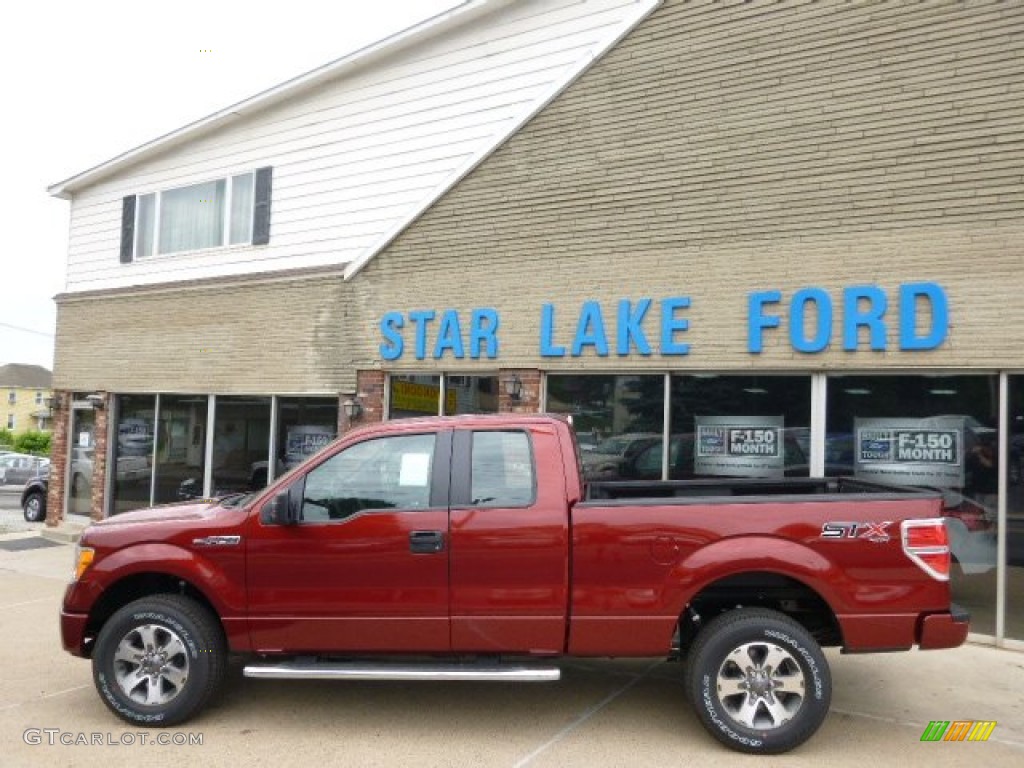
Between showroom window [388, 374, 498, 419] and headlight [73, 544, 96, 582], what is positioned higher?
showroom window [388, 374, 498, 419]

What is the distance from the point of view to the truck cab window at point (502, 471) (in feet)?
15.6

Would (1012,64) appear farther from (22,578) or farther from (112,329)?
(112,329)

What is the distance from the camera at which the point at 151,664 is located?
477cm

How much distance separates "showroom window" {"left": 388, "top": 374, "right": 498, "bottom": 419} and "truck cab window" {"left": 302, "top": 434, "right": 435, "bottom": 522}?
454cm

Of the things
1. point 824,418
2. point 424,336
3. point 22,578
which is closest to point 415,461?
point 824,418

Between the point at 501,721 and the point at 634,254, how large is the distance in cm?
537

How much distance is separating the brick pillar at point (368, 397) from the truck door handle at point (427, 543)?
5782 millimetres

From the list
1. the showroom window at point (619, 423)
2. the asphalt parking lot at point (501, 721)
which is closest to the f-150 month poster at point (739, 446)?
the showroom window at point (619, 423)

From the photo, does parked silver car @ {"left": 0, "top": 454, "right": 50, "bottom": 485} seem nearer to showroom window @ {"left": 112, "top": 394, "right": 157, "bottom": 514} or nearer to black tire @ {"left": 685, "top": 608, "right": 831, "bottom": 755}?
showroom window @ {"left": 112, "top": 394, "right": 157, "bottom": 514}

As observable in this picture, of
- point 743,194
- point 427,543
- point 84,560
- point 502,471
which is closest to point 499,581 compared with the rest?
point 427,543

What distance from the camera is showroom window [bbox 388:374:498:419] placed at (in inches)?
384

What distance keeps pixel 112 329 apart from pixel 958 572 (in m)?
12.8

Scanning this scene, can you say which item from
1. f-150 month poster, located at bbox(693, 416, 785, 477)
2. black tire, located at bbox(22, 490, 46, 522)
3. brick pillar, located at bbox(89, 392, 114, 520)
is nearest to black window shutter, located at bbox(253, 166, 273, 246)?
brick pillar, located at bbox(89, 392, 114, 520)

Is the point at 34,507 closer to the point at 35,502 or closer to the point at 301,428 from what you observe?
the point at 35,502
